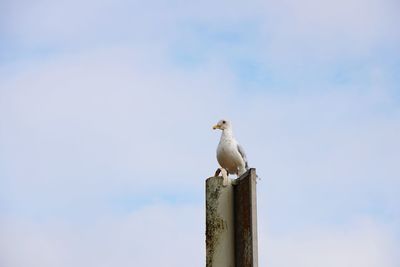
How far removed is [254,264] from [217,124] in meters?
6.98

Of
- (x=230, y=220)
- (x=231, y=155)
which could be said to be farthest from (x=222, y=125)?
(x=230, y=220)

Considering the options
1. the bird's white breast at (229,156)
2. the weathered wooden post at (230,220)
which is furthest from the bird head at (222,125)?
the weathered wooden post at (230,220)

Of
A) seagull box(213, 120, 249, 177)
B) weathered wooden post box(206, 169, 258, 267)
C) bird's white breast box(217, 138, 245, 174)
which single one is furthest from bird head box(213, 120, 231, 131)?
weathered wooden post box(206, 169, 258, 267)

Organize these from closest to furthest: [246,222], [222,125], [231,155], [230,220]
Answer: [246,222], [230,220], [231,155], [222,125]

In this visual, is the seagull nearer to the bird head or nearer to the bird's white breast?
the bird's white breast

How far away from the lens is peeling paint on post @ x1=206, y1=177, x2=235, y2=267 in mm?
2980

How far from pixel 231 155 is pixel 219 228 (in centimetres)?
538

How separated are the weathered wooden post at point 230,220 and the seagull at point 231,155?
5106 millimetres

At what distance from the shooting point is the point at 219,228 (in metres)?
3.06

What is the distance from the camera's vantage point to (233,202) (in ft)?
10.3

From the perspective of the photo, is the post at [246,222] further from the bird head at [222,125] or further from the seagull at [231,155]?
the bird head at [222,125]

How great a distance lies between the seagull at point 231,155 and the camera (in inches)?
332

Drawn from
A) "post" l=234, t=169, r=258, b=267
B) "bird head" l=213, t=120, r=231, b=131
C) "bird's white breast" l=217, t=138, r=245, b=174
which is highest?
"bird head" l=213, t=120, r=231, b=131

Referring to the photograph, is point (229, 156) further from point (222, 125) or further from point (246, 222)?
point (246, 222)
